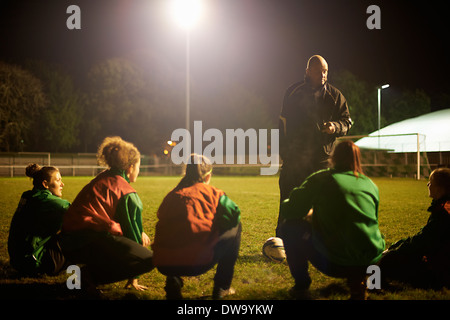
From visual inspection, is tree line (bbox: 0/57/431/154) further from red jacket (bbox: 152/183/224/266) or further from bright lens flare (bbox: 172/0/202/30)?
red jacket (bbox: 152/183/224/266)

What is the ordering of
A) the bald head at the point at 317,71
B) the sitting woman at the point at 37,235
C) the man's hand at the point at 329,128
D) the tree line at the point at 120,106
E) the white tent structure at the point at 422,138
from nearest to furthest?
the sitting woman at the point at 37,235 → the man's hand at the point at 329,128 → the bald head at the point at 317,71 → the white tent structure at the point at 422,138 → the tree line at the point at 120,106

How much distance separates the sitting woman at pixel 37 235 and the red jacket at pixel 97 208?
0.43 meters

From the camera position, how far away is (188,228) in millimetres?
2775

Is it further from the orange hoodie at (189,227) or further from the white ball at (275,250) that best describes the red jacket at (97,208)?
the white ball at (275,250)

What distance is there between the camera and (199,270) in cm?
288

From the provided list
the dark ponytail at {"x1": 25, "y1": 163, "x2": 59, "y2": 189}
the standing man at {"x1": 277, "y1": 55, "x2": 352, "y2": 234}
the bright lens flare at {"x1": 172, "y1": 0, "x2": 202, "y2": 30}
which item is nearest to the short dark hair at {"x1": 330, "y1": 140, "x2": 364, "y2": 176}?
the standing man at {"x1": 277, "y1": 55, "x2": 352, "y2": 234}

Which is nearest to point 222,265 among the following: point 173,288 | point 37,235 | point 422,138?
point 173,288

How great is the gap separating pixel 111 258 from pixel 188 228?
73cm

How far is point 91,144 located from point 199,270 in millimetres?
41194

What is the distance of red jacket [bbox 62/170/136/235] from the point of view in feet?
9.52

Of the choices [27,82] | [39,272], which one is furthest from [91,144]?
[39,272]

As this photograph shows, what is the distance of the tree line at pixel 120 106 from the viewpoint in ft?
112

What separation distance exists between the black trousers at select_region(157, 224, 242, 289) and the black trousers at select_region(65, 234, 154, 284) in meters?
0.24

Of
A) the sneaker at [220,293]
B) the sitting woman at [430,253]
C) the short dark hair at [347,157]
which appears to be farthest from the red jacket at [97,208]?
the sitting woman at [430,253]
